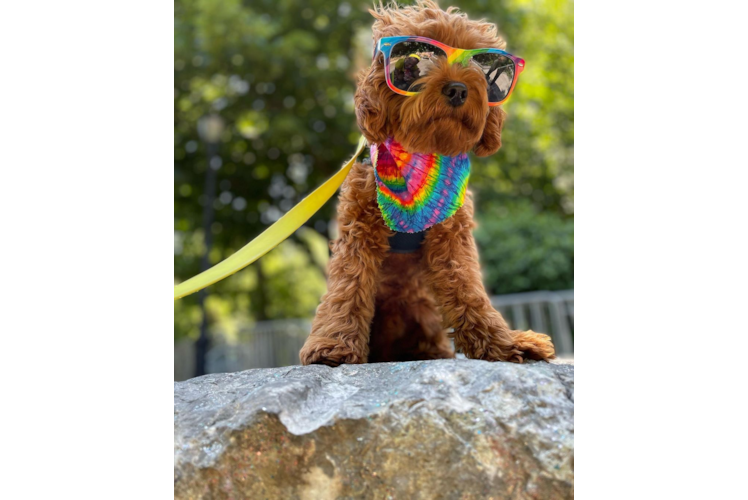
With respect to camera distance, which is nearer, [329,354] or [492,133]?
[329,354]

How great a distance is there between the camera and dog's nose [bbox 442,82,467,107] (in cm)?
226

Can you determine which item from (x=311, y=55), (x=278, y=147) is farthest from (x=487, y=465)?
(x=278, y=147)

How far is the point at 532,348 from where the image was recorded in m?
2.42

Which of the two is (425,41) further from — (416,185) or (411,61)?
(416,185)

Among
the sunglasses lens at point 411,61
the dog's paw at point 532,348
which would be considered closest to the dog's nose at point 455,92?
the sunglasses lens at point 411,61

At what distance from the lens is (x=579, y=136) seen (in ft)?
5.79

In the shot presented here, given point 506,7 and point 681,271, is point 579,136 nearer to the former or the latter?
point 681,271

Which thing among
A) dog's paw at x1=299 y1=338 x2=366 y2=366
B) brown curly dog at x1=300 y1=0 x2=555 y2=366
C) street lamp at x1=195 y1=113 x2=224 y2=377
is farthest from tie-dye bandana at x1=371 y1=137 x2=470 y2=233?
street lamp at x1=195 y1=113 x2=224 y2=377

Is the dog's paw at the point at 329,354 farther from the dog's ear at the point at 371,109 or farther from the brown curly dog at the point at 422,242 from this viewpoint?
the dog's ear at the point at 371,109

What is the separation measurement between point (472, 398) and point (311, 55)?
440 inches

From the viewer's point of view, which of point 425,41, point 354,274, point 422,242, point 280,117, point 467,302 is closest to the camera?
point 425,41

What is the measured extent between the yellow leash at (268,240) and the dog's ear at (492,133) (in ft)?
1.79

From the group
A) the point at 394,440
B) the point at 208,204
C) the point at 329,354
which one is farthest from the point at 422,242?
the point at 208,204

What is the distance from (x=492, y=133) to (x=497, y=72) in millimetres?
308
